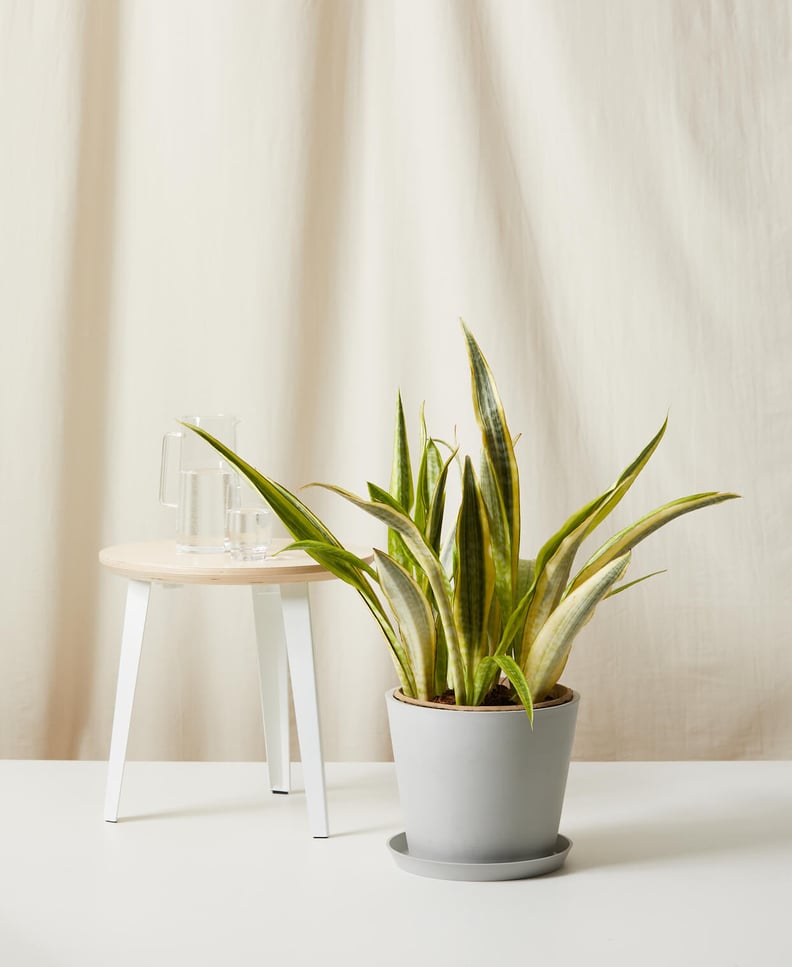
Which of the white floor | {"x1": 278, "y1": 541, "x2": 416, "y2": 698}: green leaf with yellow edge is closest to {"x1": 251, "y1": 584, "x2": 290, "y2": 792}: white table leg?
the white floor

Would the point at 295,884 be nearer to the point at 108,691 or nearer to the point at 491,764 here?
the point at 491,764

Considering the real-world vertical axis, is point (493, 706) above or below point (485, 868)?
above

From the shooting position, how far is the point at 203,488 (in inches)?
64.0

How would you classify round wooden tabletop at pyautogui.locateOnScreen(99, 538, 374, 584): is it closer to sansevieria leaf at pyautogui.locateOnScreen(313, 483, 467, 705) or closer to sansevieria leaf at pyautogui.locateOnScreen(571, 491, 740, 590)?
sansevieria leaf at pyautogui.locateOnScreen(313, 483, 467, 705)

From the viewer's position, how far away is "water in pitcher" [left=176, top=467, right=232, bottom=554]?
1621 millimetres

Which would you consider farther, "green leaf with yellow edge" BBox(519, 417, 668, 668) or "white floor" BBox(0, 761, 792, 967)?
"green leaf with yellow edge" BBox(519, 417, 668, 668)

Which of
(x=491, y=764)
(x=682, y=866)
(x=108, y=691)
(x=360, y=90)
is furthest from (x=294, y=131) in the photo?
(x=682, y=866)

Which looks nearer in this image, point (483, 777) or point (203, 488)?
point (483, 777)

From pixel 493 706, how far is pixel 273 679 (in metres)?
0.48

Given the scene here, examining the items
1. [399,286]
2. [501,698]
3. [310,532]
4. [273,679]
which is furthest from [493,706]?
[399,286]

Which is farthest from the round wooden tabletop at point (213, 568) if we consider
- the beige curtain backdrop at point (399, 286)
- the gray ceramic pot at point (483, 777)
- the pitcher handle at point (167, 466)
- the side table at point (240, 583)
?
the beige curtain backdrop at point (399, 286)

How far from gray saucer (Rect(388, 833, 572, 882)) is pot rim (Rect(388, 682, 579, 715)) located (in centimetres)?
18

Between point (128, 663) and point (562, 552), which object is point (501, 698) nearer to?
point (562, 552)

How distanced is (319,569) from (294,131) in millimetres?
837
